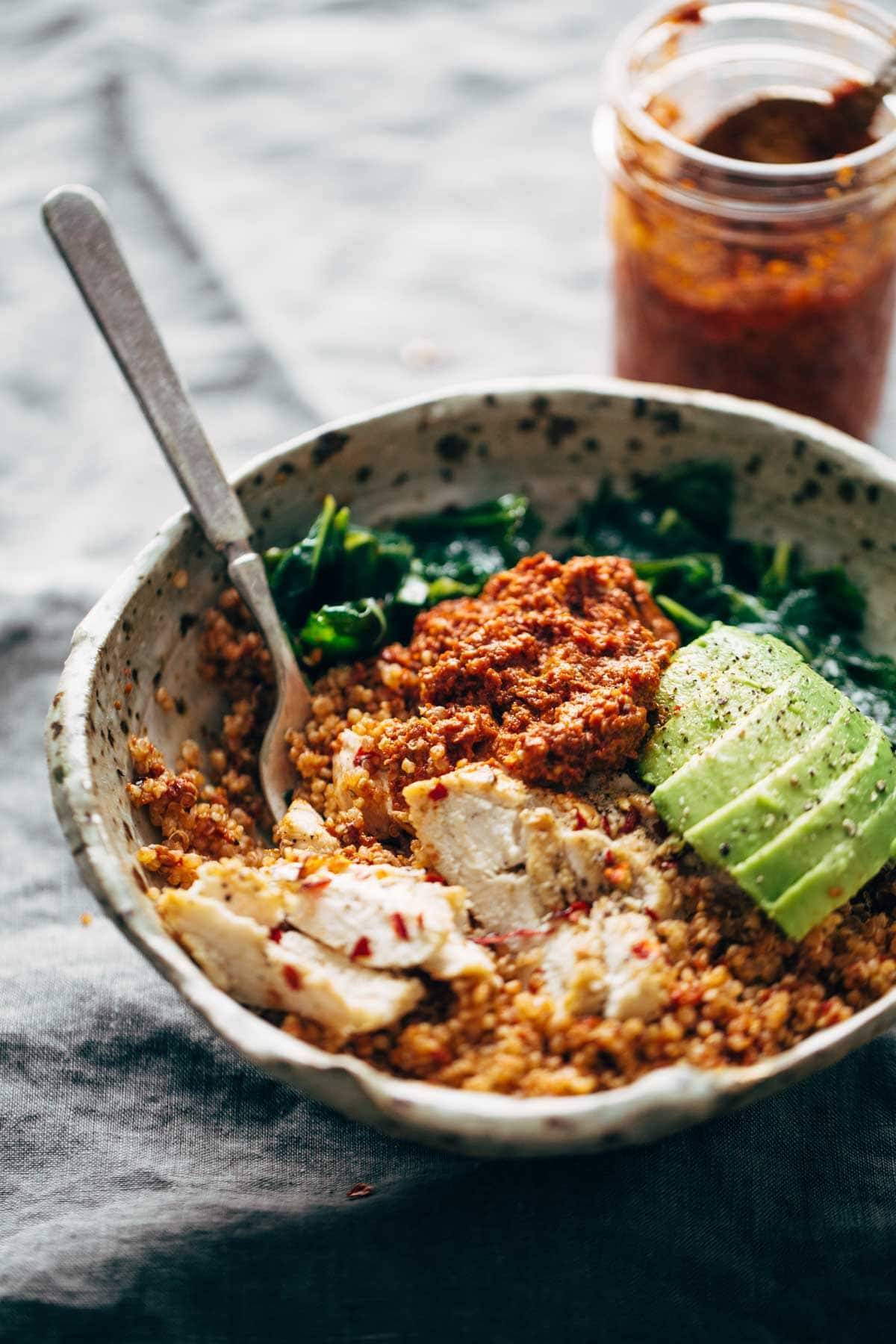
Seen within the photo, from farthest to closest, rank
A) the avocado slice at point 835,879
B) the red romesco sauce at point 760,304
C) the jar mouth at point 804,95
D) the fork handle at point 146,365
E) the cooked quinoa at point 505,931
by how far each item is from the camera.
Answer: the red romesco sauce at point 760,304, the jar mouth at point 804,95, the fork handle at point 146,365, the avocado slice at point 835,879, the cooked quinoa at point 505,931

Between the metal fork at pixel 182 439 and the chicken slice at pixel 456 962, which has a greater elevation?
the metal fork at pixel 182 439

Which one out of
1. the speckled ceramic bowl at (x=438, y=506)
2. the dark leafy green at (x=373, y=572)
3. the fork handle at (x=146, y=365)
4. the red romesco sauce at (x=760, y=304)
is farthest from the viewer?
the red romesco sauce at (x=760, y=304)

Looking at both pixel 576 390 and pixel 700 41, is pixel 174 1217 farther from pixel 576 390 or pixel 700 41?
pixel 700 41

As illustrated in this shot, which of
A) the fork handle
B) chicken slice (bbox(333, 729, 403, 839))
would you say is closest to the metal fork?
the fork handle

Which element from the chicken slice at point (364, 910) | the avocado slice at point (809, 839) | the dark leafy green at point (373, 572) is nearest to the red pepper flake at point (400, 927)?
the chicken slice at point (364, 910)

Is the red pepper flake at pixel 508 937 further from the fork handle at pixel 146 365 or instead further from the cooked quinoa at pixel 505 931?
the fork handle at pixel 146 365

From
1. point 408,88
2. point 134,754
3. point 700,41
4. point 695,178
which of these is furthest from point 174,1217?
point 408,88

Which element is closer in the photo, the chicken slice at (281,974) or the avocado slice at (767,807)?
the chicken slice at (281,974)
